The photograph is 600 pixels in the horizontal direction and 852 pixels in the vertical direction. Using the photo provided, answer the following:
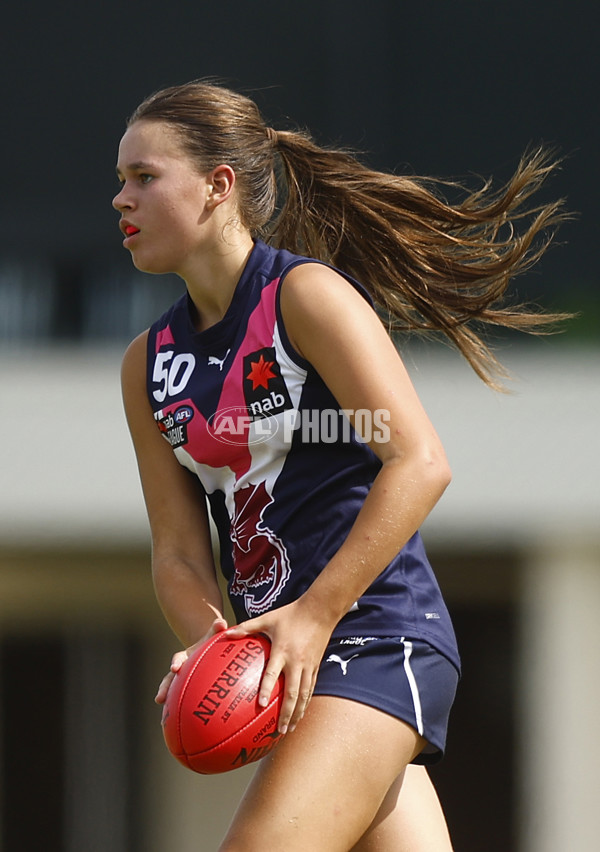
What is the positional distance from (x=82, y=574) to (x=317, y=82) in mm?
3774

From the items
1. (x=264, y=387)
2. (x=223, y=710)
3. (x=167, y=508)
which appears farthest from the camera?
(x=167, y=508)

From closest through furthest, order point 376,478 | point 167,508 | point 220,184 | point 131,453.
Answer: point 376,478 < point 220,184 < point 167,508 < point 131,453

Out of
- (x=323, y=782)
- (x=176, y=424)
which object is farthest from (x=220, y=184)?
(x=323, y=782)

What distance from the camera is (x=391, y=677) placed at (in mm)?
2566

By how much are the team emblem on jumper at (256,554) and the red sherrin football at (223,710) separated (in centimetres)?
18

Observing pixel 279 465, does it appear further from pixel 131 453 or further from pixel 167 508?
pixel 131 453

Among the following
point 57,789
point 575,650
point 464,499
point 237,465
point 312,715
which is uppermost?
point 237,465

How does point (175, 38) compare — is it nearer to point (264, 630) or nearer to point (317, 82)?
point (317, 82)

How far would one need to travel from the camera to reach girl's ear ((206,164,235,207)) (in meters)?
2.80

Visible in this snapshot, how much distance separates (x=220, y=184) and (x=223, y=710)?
1.07 m

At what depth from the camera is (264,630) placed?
A: 2.51m

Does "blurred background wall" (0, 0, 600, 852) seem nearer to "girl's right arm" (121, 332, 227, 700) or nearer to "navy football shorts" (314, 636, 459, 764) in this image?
"girl's right arm" (121, 332, 227, 700)

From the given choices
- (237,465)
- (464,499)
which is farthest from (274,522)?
(464,499)

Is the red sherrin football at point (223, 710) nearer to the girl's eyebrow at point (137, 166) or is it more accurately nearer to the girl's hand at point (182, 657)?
the girl's hand at point (182, 657)
